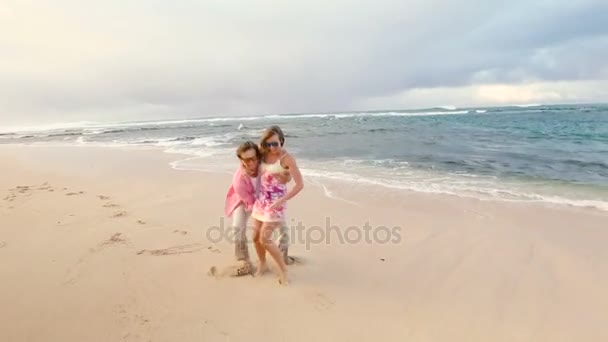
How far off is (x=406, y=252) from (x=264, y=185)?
2.07 m

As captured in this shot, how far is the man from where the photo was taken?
3.52 metres

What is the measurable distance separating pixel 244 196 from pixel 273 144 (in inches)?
29.3

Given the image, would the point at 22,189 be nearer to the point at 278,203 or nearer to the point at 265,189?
the point at 265,189

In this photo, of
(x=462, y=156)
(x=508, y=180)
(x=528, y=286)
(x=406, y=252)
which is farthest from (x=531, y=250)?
(x=462, y=156)

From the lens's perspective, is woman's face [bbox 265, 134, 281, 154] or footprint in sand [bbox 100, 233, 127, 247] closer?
woman's face [bbox 265, 134, 281, 154]

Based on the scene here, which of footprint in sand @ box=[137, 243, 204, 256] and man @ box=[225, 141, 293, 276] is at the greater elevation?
man @ box=[225, 141, 293, 276]

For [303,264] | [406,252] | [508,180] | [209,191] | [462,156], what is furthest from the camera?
[462,156]

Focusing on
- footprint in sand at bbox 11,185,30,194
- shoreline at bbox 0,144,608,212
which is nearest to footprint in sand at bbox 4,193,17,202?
footprint in sand at bbox 11,185,30,194

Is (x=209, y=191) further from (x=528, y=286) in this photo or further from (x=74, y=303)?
(x=528, y=286)

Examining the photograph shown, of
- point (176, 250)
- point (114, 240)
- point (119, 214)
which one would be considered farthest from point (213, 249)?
point (119, 214)

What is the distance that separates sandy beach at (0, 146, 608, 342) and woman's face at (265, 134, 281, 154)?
1374 mm

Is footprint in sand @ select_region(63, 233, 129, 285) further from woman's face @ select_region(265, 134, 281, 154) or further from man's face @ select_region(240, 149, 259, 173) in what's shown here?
woman's face @ select_region(265, 134, 281, 154)

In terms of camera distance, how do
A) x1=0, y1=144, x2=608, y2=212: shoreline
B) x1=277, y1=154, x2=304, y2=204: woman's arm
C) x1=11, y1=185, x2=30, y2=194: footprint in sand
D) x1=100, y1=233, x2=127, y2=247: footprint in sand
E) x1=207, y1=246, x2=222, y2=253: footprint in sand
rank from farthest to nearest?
x1=11, y1=185, x2=30, y2=194: footprint in sand, x1=0, y1=144, x2=608, y2=212: shoreline, x1=100, y1=233, x2=127, y2=247: footprint in sand, x1=207, y1=246, x2=222, y2=253: footprint in sand, x1=277, y1=154, x2=304, y2=204: woman's arm

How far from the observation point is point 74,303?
321cm
